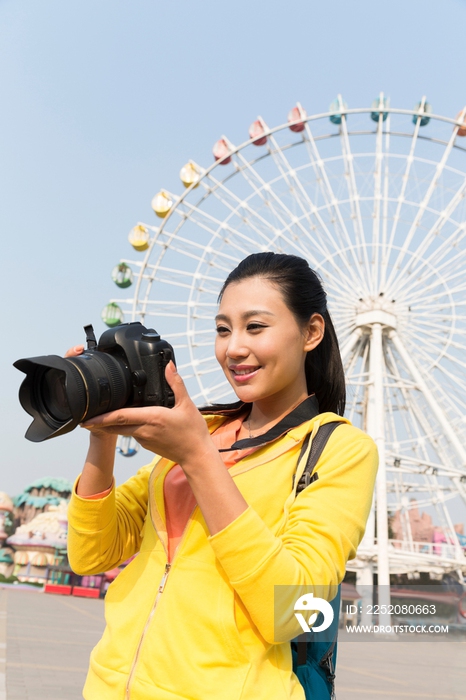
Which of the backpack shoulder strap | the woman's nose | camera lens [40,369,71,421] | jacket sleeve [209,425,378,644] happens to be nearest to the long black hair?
the woman's nose

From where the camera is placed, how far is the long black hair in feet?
5.02

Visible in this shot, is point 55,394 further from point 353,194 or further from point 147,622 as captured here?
point 353,194

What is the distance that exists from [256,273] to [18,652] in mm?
8147

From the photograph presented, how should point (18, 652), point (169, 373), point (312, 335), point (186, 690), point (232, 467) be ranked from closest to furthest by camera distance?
point (186, 690)
point (169, 373)
point (232, 467)
point (312, 335)
point (18, 652)

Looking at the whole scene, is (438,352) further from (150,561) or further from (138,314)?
(150,561)

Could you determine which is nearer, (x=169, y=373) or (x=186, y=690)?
(x=186, y=690)

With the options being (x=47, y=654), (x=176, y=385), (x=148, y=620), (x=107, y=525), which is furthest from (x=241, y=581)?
(x=47, y=654)

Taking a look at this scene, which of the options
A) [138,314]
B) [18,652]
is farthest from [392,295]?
[18,652]

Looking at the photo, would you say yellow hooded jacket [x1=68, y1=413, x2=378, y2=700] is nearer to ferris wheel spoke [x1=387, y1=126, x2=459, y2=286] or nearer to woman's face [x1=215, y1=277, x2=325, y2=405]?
woman's face [x1=215, y1=277, x2=325, y2=405]

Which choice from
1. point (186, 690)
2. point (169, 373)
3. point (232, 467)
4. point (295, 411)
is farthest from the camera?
point (295, 411)

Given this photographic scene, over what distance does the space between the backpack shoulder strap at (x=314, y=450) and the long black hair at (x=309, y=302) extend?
0.26 metres

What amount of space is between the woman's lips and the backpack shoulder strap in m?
0.18

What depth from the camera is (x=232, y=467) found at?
1.38 meters

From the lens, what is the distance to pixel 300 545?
1.17m
